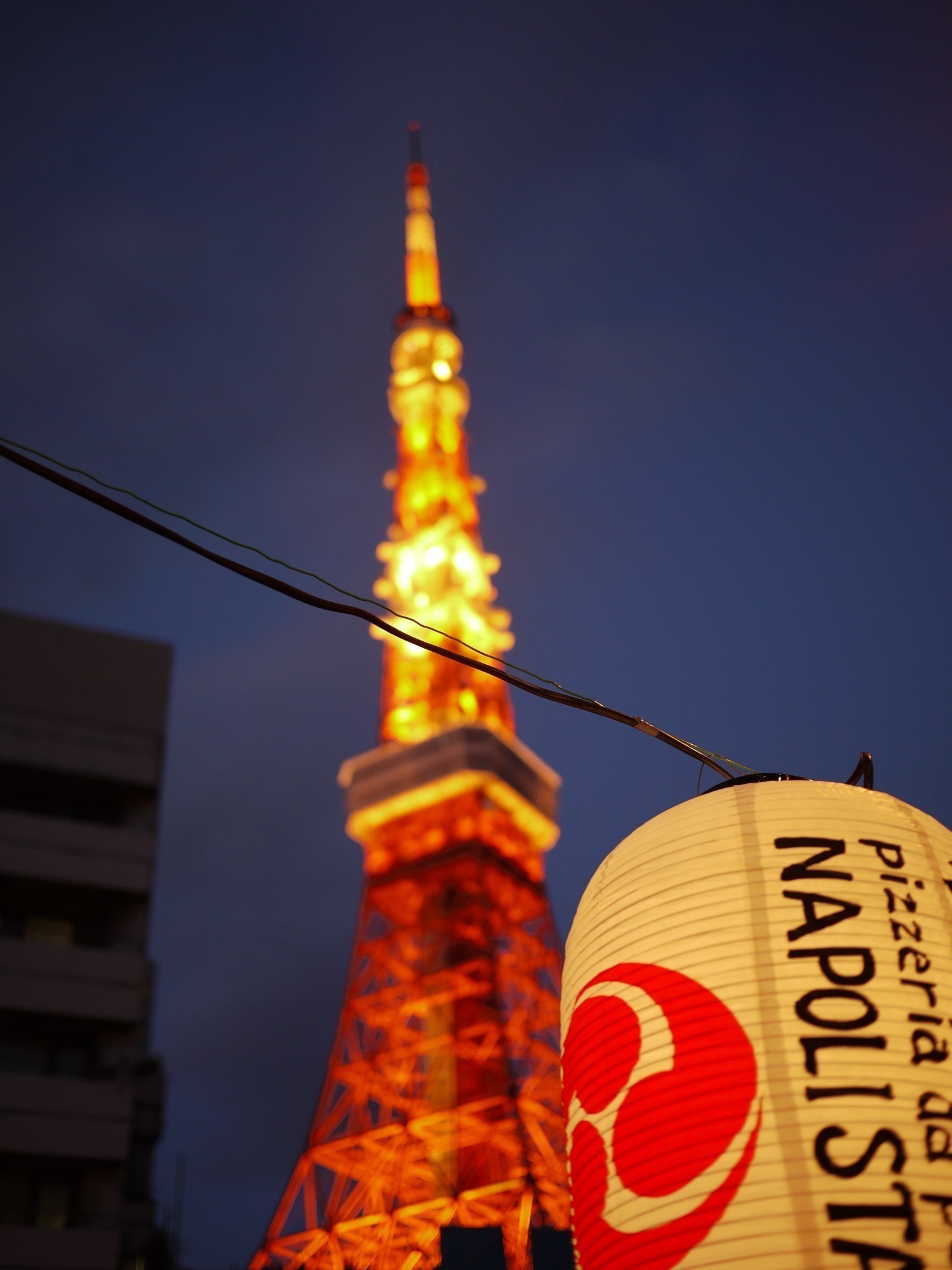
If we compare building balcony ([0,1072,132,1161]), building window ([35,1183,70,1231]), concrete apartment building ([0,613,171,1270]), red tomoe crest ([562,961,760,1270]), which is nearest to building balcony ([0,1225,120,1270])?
concrete apartment building ([0,613,171,1270])

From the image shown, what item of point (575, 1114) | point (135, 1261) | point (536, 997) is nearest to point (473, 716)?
point (536, 997)

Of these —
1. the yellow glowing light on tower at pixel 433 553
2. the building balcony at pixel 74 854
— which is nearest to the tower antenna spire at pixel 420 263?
the yellow glowing light on tower at pixel 433 553

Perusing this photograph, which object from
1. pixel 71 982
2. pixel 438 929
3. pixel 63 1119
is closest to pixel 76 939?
pixel 71 982

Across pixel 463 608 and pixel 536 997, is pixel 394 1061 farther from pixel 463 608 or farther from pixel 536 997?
pixel 463 608

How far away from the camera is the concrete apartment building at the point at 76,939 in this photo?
18891 millimetres

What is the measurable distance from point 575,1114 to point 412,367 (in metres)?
37.7

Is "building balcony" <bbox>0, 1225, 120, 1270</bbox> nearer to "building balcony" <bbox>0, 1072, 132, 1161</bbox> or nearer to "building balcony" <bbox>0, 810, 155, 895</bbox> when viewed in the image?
"building balcony" <bbox>0, 1072, 132, 1161</bbox>

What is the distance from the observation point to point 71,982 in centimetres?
2030

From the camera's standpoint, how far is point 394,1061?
30.2m

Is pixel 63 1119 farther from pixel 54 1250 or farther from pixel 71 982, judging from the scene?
pixel 71 982

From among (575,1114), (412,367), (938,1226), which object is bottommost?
(938,1226)

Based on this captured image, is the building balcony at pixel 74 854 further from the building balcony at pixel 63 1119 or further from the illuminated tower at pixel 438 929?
the illuminated tower at pixel 438 929

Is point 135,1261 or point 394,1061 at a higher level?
point 394,1061

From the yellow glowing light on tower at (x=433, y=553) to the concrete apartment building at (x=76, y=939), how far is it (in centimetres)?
1151
